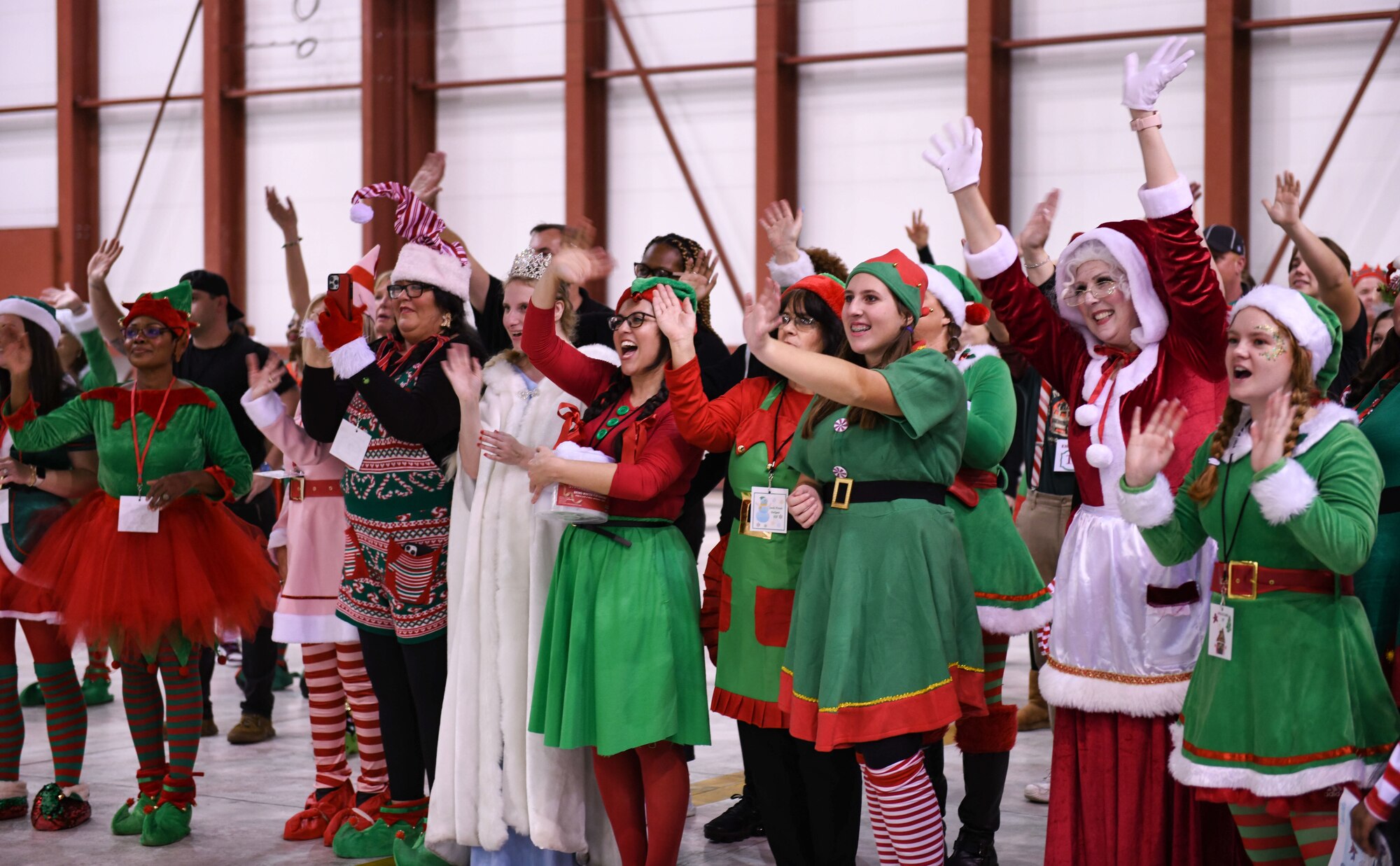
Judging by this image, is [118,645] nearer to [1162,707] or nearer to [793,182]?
[1162,707]

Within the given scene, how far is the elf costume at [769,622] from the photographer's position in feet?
12.0

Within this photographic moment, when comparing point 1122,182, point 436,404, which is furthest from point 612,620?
point 1122,182

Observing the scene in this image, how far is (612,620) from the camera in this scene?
376 centimetres

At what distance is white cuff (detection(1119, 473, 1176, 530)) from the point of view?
2.98 meters

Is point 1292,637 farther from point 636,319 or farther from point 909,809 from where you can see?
point 636,319

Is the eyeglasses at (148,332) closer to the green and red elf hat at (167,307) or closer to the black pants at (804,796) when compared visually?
the green and red elf hat at (167,307)

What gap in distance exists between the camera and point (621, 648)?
12.3ft

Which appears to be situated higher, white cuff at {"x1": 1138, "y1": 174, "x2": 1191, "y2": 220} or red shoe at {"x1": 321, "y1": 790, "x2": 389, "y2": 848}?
white cuff at {"x1": 1138, "y1": 174, "x2": 1191, "y2": 220}

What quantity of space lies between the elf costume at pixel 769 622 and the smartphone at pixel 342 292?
1.18 metres

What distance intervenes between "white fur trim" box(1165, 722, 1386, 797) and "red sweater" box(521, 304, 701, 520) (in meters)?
1.50

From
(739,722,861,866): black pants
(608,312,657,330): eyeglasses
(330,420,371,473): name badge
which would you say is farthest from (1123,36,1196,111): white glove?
(330,420,371,473): name badge

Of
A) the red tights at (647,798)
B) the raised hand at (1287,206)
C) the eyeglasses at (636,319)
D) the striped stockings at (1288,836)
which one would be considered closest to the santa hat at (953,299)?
the eyeglasses at (636,319)

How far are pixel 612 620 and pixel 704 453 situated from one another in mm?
549

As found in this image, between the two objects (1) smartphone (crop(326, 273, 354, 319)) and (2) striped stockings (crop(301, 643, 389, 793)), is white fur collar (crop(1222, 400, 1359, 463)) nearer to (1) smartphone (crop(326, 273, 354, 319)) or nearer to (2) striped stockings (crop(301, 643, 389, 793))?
(1) smartphone (crop(326, 273, 354, 319))
